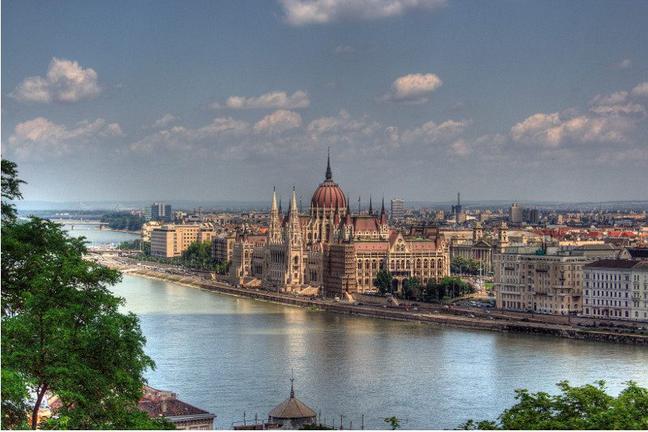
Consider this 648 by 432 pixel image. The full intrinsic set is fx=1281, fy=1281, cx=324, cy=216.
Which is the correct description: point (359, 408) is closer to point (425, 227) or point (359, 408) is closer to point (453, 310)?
point (453, 310)

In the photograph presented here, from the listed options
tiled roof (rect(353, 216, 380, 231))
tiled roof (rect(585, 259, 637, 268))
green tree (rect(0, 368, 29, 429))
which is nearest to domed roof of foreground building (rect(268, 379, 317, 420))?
green tree (rect(0, 368, 29, 429))

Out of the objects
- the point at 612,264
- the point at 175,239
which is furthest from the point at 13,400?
the point at 175,239

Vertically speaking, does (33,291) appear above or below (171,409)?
above

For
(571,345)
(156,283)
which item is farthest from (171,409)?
(156,283)

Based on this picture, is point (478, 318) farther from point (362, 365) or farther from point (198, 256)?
point (198, 256)

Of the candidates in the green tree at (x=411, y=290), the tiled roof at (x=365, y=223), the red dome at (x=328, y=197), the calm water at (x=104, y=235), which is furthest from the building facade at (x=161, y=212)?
the green tree at (x=411, y=290)

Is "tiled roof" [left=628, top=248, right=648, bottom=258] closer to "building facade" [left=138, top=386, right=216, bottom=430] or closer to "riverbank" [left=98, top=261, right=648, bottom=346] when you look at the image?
"riverbank" [left=98, top=261, right=648, bottom=346]
